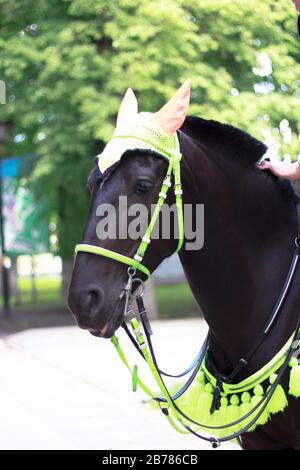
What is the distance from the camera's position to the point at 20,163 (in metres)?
15.0

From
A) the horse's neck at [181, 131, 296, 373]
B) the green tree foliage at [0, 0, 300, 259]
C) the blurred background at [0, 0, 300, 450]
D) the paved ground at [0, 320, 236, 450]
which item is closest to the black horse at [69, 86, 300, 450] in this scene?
the horse's neck at [181, 131, 296, 373]

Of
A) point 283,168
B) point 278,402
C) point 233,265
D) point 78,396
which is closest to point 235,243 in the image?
point 233,265

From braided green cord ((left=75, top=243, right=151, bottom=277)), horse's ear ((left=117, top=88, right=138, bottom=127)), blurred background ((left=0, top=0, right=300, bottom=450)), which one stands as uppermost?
horse's ear ((left=117, top=88, right=138, bottom=127))

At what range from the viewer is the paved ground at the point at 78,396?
602cm

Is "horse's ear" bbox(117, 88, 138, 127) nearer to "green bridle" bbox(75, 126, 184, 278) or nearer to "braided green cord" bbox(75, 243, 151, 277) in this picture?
"green bridle" bbox(75, 126, 184, 278)

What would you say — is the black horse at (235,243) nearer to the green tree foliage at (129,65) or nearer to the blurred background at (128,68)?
the blurred background at (128,68)

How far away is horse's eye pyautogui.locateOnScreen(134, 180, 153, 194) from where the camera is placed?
8.34ft

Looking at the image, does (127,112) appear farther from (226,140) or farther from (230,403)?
(230,403)

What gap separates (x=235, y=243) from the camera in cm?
280

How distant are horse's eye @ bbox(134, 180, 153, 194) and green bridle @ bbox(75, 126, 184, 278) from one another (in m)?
0.05

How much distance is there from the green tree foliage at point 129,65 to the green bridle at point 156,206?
5.76 m

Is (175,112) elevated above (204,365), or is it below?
above

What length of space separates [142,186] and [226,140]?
0.52m
